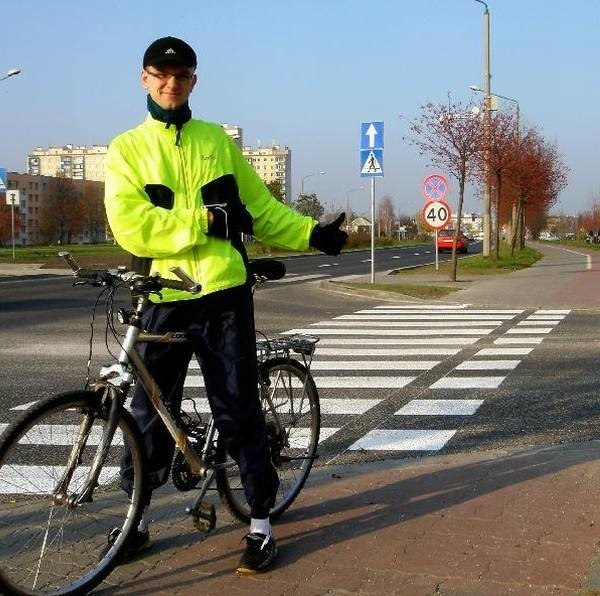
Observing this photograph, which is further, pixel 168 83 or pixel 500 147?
pixel 500 147

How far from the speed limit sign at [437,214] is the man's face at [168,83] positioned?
20407mm

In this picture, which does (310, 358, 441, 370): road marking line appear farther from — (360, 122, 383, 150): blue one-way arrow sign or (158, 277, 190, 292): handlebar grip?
(360, 122, 383, 150): blue one-way arrow sign

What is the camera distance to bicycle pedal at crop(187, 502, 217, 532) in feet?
13.1

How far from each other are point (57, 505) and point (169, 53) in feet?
5.47

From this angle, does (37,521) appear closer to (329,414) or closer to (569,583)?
(569,583)

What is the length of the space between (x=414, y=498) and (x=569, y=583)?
A: 1.27m

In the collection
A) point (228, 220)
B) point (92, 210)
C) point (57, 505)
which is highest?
point (92, 210)

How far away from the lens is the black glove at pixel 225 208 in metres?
3.60

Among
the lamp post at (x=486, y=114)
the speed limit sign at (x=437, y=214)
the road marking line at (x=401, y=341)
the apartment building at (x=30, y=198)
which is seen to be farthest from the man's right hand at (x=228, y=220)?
the apartment building at (x=30, y=198)

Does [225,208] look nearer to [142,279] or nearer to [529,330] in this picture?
[142,279]

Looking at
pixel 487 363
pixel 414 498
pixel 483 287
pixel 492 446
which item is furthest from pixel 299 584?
pixel 483 287

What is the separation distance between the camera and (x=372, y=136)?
2123 cm

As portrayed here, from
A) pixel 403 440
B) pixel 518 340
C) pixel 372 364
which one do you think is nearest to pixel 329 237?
pixel 403 440

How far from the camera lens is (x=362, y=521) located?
4285 mm
